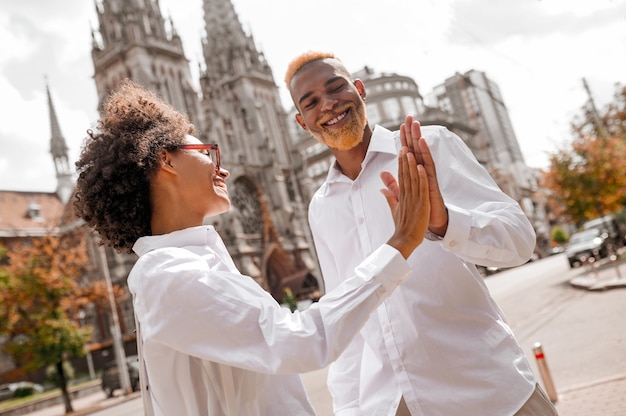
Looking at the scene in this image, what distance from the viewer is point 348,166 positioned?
2.75 m

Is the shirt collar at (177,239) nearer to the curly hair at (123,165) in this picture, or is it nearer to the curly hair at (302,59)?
the curly hair at (123,165)

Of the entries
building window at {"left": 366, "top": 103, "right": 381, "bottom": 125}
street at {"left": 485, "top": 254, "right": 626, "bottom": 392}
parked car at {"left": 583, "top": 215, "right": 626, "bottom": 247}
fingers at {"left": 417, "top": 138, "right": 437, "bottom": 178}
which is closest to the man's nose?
fingers at {"left": 417, "top": 138, "right": 437, "bottom": 178}

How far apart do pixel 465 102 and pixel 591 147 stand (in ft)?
198

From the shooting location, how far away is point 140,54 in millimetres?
39438

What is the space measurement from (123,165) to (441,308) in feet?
4.28

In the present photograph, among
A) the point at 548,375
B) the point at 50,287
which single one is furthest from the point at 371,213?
the point at 50,287

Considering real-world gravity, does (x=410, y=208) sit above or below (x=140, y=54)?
below

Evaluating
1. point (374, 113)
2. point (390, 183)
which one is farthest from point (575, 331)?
point (374, 113)

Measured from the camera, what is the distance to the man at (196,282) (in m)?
1.46

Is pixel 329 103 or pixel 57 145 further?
pixel 57 145

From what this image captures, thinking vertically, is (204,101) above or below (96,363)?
above

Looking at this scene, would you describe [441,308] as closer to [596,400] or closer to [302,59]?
[302,59]

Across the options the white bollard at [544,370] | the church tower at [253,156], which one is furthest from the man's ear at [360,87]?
the church tower at [253,156]

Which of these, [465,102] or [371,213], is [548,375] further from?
[465,102]
